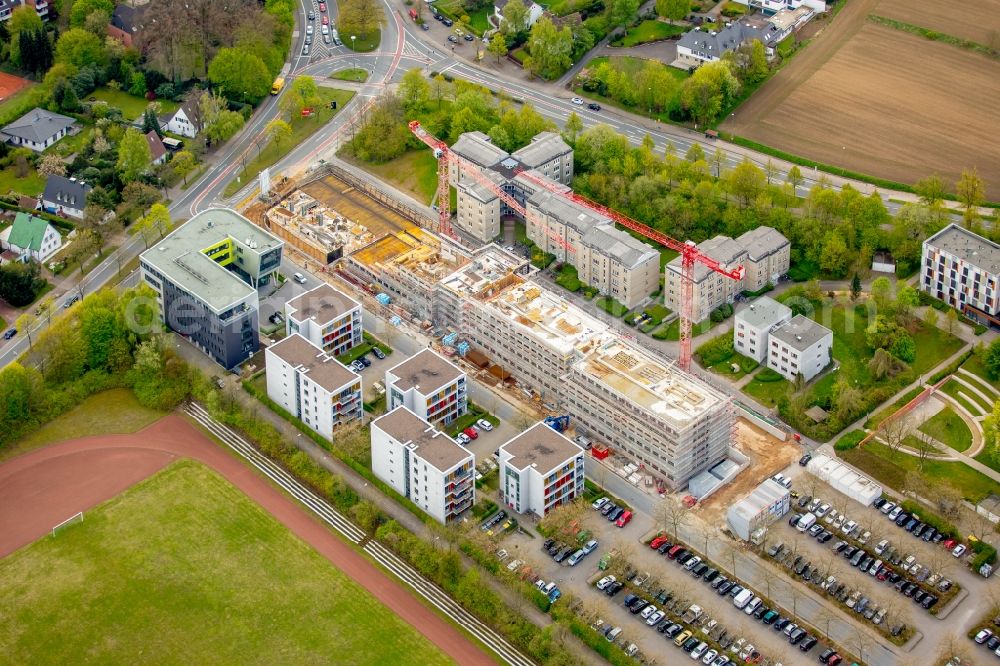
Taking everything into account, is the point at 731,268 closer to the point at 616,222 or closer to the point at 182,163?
the point at 616,222

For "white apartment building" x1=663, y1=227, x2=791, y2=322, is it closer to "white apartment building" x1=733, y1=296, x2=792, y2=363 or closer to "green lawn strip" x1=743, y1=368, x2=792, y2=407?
"white apartment building" x1=733, y1=296, x2=792, y2=363

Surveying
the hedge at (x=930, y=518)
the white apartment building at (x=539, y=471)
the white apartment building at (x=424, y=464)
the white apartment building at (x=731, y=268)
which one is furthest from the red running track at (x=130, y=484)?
the white apartment building at (x=731, y=268)

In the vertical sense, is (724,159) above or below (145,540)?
above

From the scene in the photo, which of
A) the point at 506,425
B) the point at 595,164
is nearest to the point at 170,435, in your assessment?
the point at 506,425

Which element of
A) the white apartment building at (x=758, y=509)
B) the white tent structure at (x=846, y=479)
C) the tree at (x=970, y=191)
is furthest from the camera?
the tree at (x=970, y=191)

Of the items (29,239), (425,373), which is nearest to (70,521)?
(425,373)

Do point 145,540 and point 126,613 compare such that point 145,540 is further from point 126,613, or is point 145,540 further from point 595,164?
point 595,164

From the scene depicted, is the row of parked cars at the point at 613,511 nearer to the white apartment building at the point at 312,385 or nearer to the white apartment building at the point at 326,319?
the white apartment building at the point at 312,385
